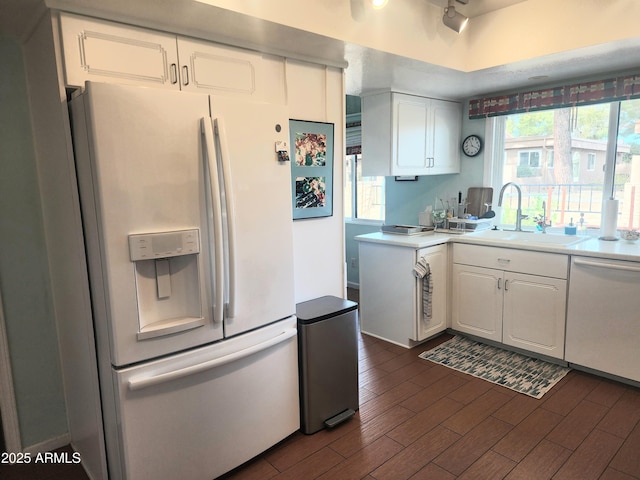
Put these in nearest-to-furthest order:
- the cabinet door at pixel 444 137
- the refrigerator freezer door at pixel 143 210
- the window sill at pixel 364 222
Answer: the refrigerator freezer door at pixel 143 210 < the cabinet door at pixel 444 137 < the window sill at pixel 364 222

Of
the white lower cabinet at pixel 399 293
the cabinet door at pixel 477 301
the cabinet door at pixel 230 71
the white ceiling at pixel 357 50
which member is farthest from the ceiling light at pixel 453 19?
the cabinet door at pixel 477 301

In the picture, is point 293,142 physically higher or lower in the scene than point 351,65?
lower

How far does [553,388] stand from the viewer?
109 inches

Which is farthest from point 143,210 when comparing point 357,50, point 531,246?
point 531,246

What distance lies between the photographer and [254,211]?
6.40 ft

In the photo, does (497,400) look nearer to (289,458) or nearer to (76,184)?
(289,458)

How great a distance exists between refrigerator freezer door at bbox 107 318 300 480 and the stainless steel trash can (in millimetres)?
71

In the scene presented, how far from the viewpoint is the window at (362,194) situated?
520 centimetres

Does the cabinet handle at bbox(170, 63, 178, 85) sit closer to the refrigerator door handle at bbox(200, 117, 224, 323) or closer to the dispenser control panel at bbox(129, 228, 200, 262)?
the refrigerator door handle at bbox(200, 117, 224, 323)

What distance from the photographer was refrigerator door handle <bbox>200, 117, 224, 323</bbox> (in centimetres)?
171

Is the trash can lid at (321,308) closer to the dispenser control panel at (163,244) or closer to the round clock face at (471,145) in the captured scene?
the dispenser control panel at (163,244)

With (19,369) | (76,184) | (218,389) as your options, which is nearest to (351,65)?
(76,184)

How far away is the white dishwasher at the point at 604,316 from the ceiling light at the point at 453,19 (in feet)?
5.71

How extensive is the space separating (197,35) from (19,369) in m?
1.99
